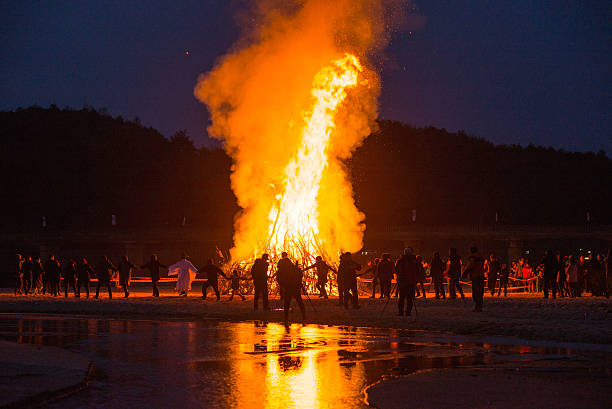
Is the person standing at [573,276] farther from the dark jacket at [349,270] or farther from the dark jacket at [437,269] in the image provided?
the dark jacket at [349,270]

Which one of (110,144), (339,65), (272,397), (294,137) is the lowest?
(272,397)

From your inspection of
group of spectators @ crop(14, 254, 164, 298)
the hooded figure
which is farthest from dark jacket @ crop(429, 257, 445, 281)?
group of spectators @ crop(14, 254, 164, 298)

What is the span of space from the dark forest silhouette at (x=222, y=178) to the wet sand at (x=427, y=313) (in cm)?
7198

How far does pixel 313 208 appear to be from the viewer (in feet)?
110

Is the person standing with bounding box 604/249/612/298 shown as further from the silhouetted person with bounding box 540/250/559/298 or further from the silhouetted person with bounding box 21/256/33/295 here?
the silhouetted person with bounding box 21/256/33/295

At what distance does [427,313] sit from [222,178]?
96.3 metres

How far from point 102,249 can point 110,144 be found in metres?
53.3

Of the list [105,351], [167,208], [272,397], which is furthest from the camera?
[167,208]

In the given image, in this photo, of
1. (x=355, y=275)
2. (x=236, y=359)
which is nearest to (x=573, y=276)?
(x=355, y=275)

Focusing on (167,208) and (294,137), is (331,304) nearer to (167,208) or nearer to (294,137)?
(294,137)

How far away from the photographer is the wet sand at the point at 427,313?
1811cm

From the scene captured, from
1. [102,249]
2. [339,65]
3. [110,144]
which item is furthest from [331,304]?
[110,144]

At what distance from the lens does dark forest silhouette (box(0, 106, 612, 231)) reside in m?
113

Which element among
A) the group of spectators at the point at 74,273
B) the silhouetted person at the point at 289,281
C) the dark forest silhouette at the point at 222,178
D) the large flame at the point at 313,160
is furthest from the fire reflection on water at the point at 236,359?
the dark forest silhouette at the point at 222,178
